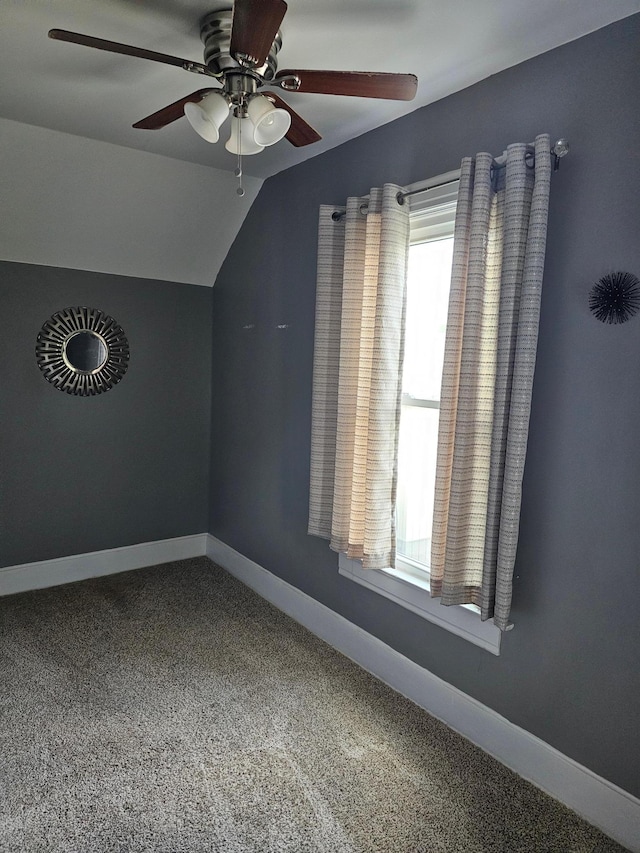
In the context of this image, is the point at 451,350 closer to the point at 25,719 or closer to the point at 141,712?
the point at 141,712

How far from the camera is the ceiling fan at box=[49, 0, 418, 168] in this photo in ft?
5.09

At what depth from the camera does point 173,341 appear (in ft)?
13.4

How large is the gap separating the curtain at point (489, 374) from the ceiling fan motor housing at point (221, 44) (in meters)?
0.77

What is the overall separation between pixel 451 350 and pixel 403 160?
Answer: 0.98 metres

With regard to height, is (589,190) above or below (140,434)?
above

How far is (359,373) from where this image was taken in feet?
8.76

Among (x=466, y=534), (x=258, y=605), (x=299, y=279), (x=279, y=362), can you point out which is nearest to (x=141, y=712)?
(x=258, y=605)

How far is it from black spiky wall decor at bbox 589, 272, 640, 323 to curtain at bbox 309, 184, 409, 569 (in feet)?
2.73

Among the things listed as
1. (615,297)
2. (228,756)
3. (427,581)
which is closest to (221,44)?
(615,297)

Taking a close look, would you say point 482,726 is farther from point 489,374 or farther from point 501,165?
point 501,165

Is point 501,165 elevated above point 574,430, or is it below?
above

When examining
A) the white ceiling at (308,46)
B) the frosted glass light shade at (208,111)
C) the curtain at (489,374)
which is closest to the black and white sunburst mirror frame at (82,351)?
the white ceiling at (308,46)

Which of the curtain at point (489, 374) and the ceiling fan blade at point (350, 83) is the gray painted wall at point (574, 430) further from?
the ceiling fan blade at point (350, 83)

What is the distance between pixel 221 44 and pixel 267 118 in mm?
351
